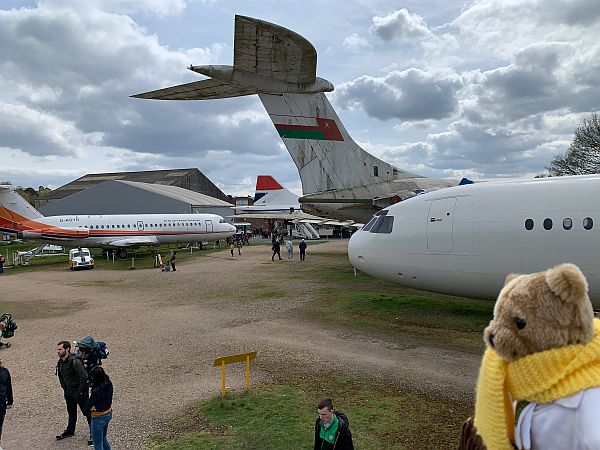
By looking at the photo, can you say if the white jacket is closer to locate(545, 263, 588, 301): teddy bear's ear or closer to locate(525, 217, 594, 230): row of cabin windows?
locate(545, 263, 588, 301): teddy bear's ear

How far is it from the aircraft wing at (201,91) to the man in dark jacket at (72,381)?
14.7 meters

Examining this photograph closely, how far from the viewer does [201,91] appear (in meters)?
20.5

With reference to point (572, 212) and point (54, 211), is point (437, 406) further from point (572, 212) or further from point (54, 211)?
point (54, 211)

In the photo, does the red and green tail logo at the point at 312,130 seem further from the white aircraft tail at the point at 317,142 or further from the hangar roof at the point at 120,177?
the hangar roof at the point at 120,177

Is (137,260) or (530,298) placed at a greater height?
(530,298)

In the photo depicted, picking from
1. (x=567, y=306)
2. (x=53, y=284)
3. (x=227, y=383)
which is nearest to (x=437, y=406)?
(x=227, y=383)

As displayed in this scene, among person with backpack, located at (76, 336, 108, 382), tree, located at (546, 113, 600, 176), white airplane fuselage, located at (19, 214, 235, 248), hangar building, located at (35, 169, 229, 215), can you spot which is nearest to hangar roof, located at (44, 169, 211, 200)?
hangar building, located at (35, 169, 229, 215)

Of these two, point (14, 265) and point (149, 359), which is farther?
point (14, 265)

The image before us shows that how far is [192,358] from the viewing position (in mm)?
10734

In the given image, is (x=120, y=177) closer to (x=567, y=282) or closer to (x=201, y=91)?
(x=201, y=91)

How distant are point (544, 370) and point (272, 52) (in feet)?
57.7

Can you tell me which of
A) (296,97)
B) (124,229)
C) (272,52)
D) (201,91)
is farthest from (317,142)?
(124,229)

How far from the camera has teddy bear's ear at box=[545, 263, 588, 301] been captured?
2.15m

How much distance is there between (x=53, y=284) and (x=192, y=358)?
1707cm
